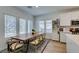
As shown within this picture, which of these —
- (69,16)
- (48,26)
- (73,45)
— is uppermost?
(69,16)

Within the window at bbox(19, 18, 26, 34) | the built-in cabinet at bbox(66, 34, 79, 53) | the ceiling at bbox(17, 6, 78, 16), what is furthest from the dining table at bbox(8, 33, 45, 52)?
the built-in cabinet at bbox(66, 34, 79, 53)

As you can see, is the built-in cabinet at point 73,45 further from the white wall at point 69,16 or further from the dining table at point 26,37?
the dining table at point 26,37

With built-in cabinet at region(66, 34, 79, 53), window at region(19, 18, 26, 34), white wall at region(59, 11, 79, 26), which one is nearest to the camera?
built-in cabinet at region(66, 34, 79, 53)

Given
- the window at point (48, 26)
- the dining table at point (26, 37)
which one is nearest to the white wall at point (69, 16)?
the window at point (48, 26)

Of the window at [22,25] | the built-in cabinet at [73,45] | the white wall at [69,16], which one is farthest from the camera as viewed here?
the white wall at [69,16]

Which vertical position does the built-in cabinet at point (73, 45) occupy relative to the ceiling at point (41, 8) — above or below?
below

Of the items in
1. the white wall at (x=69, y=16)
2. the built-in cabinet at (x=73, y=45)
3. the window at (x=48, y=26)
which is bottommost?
the built-in cabinet at (x=73, y=45)

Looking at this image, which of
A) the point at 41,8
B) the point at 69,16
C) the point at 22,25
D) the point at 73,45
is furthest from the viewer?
the point at 69,16

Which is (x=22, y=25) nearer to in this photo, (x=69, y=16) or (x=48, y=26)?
(x=48, y=26)

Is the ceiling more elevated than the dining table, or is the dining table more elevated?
the ceiling

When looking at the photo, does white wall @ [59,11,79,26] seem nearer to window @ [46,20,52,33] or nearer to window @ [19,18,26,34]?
window @ [46,20,52,33]

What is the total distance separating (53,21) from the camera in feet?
4.50

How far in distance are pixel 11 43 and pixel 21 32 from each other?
0.85 feet

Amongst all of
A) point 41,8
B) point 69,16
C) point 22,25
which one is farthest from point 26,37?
point 69,16
